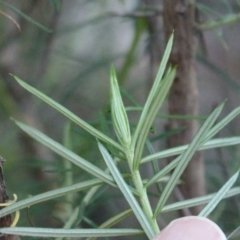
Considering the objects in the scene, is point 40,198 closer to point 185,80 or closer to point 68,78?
point 185,80

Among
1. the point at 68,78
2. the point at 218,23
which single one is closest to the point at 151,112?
the point at 218,23

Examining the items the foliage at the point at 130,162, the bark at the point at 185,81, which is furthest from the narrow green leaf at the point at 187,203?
the bark at the point at 185,81

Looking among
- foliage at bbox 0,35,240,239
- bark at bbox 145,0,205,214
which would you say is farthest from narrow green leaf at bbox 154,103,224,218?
bark at bbox 145,0,205,214

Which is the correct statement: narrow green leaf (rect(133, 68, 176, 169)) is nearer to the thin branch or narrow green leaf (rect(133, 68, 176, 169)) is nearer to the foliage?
the foliage

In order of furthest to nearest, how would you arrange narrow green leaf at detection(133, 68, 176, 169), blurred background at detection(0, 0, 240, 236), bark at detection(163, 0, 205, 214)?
blurred background at detection(0, 0, 240, 236) → bark at detection(163, 0, 205, 214) → narrow green leaf at detection(133, 68, 176, 169)

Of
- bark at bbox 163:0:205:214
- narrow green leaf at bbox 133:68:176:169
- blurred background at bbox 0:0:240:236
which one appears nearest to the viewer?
narrow green leaf at bbox 133:68:176:169

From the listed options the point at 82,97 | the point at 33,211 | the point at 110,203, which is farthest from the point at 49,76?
the point at 33,211
